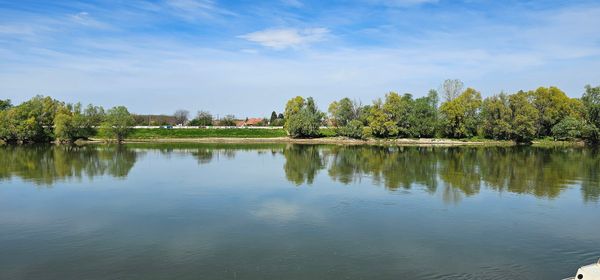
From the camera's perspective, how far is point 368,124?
90000 mm

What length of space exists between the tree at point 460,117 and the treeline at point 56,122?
58621 millimetres

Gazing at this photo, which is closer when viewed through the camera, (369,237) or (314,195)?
(369,237)

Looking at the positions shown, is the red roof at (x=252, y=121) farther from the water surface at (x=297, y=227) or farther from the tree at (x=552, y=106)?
the water surface at (x=297, y=227)

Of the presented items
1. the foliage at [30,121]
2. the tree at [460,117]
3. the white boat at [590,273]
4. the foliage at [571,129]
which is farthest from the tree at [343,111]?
the white boat at [590,273]

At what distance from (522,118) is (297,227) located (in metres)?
68.9

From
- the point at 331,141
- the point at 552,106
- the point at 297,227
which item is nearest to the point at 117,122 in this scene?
the point at 331,141

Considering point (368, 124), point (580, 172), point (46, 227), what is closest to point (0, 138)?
point (368, 124)

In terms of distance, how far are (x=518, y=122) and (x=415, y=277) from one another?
7244 cm

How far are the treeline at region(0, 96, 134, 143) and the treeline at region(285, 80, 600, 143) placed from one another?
32049 mm

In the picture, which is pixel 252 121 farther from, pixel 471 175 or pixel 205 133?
pixel 471 175

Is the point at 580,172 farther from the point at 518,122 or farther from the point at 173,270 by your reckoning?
the point at 518,122

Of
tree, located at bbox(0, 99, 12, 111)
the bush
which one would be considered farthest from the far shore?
tree, located at bbox(0, 99, 12, 111)

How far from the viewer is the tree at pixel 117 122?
8575 centimetres

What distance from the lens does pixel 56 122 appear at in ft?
265
